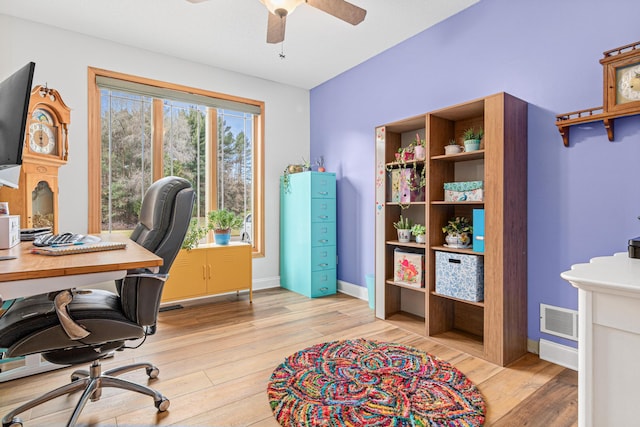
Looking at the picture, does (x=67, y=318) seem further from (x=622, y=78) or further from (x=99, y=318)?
(x=622, y=78)

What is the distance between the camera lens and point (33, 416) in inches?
61.8

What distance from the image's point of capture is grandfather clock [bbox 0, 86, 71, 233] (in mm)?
2340

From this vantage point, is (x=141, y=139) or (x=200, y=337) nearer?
(x=200, y=337)

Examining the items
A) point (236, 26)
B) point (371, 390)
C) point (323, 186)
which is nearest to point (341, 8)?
point (236, 26)

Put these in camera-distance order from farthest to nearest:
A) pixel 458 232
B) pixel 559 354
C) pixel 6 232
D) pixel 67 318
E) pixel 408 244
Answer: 1. pixel 408 244
2. pixel 458 232
3. pixel 559 354
4. pixel 6 232
5. pixel 67 318

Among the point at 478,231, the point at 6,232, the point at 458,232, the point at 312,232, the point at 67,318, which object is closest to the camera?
the point at 67,318

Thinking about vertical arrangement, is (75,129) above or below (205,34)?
below

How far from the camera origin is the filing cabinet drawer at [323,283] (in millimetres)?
3625

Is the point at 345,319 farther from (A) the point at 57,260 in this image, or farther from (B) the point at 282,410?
(A) the point at 57,260

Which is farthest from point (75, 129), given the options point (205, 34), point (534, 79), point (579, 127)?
point (579, 127)

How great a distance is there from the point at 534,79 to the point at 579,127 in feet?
1.46

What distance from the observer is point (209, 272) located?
329cm

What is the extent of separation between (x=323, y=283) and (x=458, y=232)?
1723 mm

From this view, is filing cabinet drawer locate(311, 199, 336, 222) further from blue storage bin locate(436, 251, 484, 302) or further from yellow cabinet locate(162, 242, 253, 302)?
blue storage bin locate(436, 251, 484, 302)
